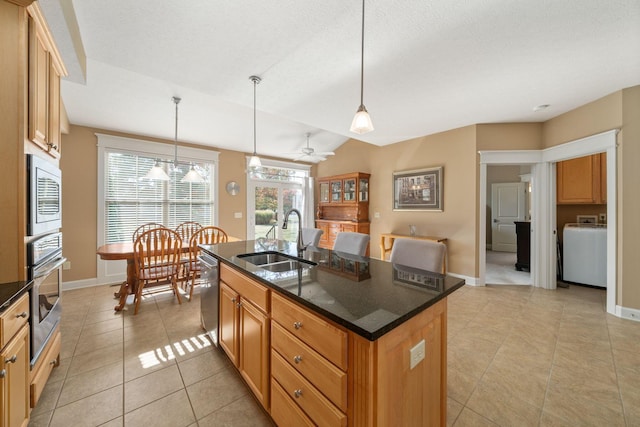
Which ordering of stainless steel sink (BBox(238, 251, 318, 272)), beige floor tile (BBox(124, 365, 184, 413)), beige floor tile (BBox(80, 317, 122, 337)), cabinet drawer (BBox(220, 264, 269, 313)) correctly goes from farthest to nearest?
beige floor tile (BBox(80, 317, 122, 337)), stainless steel sink (BBox(238, 251, 318, 272)), beige floor tile (BBox(124, 365, 184, 413)), cabinet drawer (BBox(220, 264, 269, 313))

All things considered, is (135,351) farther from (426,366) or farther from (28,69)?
(426,366)

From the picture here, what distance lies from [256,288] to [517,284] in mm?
4270

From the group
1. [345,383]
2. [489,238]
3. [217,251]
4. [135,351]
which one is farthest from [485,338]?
[489,238]

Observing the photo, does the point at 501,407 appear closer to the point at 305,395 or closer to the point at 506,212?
the point at 305,395

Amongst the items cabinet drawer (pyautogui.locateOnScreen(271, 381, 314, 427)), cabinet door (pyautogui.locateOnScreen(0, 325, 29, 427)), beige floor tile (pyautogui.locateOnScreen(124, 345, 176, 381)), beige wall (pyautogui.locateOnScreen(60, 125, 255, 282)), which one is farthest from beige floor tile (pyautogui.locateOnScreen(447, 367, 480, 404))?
beige wall (pyautogui.locateOnScreen(60, 125, 255, 282))

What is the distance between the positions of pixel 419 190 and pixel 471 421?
3615 mm

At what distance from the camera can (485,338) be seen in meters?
2.33

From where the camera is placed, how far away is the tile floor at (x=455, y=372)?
149cm

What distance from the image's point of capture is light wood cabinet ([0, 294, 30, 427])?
1064 millimetres

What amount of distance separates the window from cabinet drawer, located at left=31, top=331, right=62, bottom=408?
2646 millimetres

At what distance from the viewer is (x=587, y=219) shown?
4145 millimetres

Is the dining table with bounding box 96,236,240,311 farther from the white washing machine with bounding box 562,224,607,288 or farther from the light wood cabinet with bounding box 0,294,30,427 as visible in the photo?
the white washing machine with bounding box 562,224,607,288

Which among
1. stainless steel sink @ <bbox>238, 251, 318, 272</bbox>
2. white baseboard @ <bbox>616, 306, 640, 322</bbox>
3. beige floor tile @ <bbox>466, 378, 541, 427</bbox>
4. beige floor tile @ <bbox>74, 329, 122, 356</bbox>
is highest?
stainless steel sink @ <bbox>238, 251, 318, 272</bbox>

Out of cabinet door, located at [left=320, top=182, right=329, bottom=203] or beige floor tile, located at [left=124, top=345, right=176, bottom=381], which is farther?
cabinet door, located at [left=320, top=182, right=329, bottom=203]
